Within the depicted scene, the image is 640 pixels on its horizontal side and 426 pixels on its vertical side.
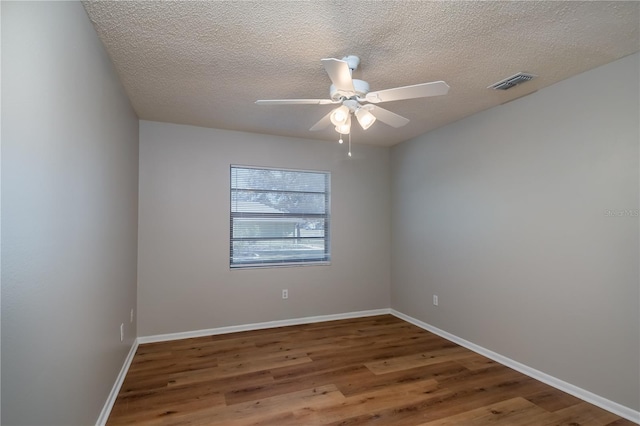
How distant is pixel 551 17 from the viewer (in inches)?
67.0

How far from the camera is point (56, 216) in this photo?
1.34 metres

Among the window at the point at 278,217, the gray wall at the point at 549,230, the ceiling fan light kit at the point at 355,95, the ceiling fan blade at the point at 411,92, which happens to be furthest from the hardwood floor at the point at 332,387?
the ceiling fan blade at the point at 411,92

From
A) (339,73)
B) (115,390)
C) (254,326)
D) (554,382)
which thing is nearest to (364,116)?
(339,73)

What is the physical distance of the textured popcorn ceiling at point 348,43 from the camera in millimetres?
1637

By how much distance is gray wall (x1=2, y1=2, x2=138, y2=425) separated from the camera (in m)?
1.02

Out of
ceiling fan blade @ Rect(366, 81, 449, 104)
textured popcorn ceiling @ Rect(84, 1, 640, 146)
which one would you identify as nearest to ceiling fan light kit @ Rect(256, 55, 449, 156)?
ceiling fan blade @ Rect(366, 81, 449, 104)

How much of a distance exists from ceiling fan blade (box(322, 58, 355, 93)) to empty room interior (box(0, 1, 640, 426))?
0.02 metres

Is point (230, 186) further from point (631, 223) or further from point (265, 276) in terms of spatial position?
point (631, 223)

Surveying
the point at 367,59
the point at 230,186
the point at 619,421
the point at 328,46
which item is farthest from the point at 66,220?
the point at 619,421

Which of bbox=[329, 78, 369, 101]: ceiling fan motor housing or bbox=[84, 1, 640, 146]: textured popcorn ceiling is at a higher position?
bbox=[84, 1, 640, 146]: textured popcorn ceiling

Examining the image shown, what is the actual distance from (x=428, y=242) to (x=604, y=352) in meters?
1.90

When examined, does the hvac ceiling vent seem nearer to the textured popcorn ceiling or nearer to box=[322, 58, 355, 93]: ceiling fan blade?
the textured popcorn ceiling

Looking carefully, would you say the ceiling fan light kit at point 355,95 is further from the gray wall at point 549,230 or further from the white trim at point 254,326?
the white trim at point 254,326

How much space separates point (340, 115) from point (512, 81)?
4.93ft
